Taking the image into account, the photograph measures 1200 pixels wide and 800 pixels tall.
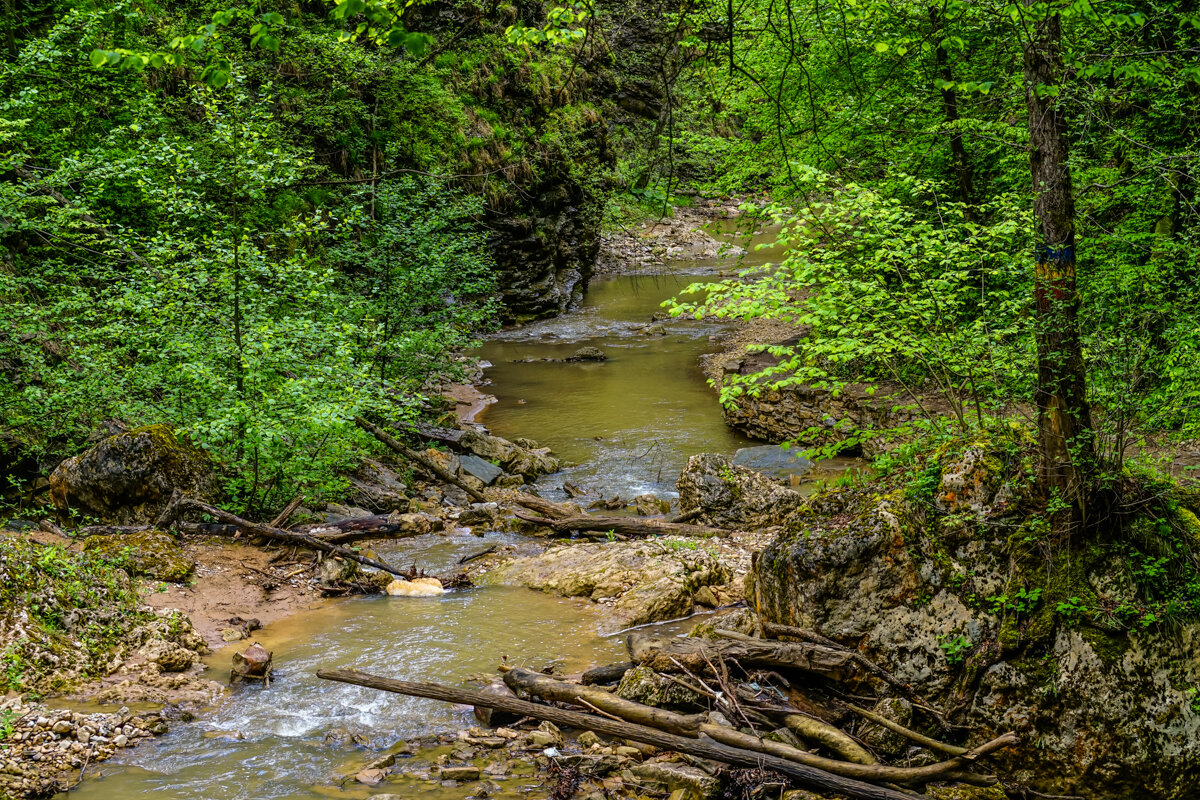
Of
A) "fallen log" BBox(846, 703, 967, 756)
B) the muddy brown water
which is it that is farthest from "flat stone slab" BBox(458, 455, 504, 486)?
"fallen log" BBox(846, 703, 967, 756)

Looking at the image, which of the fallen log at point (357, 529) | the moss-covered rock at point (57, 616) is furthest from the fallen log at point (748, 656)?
the fallen log at point (357, 529)

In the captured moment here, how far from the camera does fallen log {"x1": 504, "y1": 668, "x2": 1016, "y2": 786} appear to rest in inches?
183

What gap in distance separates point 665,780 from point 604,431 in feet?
42.6

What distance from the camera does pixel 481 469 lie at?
14102 mm

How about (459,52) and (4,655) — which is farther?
(459,52)

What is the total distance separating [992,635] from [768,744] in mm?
1958

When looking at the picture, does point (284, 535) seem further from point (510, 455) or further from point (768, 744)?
point (768, 744)

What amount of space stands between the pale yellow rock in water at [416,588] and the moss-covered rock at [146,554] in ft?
7.38

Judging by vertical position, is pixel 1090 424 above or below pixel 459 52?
below

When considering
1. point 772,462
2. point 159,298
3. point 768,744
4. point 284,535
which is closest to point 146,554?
point 284,535

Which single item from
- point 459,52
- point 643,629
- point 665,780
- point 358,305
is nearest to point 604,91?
point 459,52

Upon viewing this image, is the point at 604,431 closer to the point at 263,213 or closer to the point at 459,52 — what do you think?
the point at 263,213

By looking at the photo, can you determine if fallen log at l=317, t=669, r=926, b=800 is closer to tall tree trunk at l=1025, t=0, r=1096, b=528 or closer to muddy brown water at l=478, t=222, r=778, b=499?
tall tree trunk at l=1025, t=0, r=1096, b=528

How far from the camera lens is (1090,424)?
5234 millimetres
